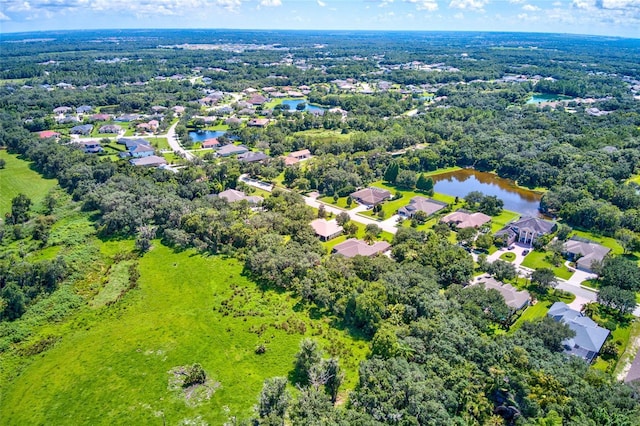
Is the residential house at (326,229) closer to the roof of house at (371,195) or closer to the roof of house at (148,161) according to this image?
the roof of house at (371,195)

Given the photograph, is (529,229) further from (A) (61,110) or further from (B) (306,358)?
(A) (61,110)

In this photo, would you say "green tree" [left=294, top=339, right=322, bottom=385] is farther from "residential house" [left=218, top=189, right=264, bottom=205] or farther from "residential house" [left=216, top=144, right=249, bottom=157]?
"residential house" [left=216, top=144, right=249, bottom=157]

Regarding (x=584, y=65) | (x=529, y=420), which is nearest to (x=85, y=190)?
(x=529, y=420)

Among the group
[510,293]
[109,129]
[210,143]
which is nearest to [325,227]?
[510,293]

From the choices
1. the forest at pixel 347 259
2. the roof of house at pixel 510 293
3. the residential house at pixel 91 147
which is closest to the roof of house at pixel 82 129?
the forest at pixel 347 259

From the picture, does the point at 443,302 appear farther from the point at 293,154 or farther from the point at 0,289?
the point at 293,154

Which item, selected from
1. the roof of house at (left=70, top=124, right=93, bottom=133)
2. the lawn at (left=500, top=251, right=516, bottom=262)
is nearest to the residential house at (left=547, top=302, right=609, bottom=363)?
the lawn at (left=500, top=251, right=516, bottom=262)
